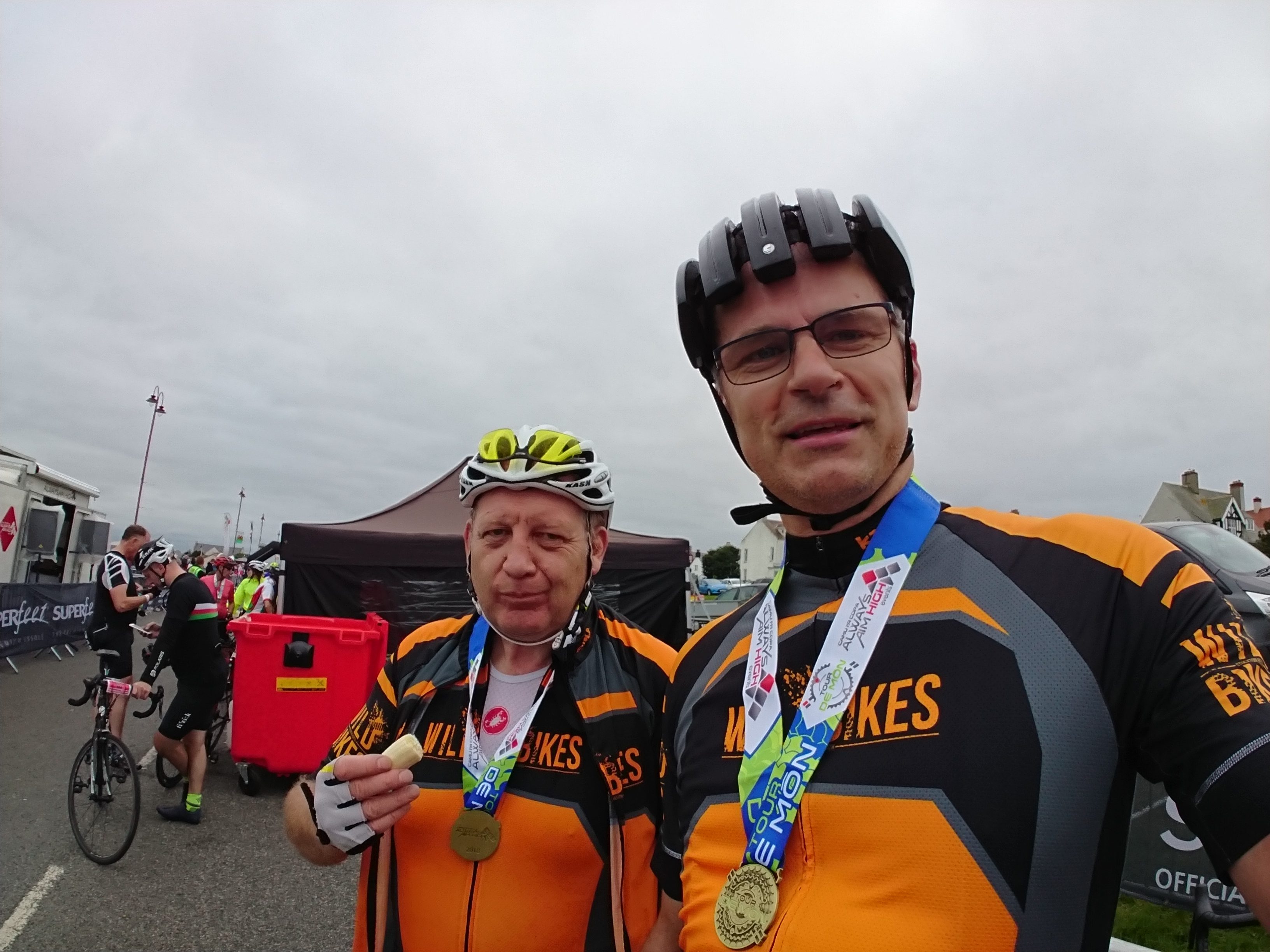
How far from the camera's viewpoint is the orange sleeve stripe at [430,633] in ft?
8.05

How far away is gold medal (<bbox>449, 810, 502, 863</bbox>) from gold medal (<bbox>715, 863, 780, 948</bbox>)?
95cm

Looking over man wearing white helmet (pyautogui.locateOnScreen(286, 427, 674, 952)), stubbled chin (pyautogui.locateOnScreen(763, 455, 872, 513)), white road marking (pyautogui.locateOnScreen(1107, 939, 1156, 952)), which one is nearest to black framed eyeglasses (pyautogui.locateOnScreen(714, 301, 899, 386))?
stubbled chin (pyautogui.locateOnScreen(763, 455, 872, 513))

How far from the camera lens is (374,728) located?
2246 mm

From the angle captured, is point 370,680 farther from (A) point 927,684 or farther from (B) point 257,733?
(A) point 927,684

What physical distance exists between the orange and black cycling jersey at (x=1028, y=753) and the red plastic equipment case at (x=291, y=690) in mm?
6606

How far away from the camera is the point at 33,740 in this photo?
8414 millimetres

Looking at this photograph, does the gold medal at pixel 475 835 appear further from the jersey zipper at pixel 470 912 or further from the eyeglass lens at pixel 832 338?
the eyeglass lens at pixel 832 338

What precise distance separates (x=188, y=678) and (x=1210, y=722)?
7584mm

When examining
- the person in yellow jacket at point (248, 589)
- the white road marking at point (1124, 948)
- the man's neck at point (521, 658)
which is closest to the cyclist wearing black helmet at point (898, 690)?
the man's neck at point (521, 658)

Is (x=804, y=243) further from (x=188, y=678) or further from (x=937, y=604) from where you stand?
(x=188, y=678)

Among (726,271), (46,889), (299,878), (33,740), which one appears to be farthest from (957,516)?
(33,740)

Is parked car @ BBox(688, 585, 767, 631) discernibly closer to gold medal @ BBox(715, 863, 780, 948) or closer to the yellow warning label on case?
the yellow warning label on case

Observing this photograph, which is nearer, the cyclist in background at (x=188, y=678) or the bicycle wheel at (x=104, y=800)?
the bicycle wheel at (x=104, y=800)

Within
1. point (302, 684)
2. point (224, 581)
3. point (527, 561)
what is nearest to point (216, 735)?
point (302, 684)
